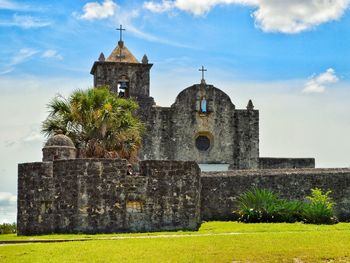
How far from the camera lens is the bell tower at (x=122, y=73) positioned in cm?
5059

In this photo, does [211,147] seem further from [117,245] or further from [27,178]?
[117,245]

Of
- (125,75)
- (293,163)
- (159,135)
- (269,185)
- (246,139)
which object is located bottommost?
(269,185)

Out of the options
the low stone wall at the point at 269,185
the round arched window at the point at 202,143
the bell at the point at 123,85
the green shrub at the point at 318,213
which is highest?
the bell at the point at 123,85

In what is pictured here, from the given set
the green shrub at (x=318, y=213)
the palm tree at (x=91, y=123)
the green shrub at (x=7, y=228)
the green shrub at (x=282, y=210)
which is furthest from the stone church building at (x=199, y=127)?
the green shrub at (x=318, y=213)

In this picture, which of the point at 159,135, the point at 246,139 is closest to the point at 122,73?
the point at 159,135

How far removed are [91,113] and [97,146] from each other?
5.90 ft

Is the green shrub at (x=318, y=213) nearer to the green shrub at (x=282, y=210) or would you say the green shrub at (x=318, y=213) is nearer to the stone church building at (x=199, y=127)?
the green shrub at (x=282, y=210)

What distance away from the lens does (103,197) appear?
28.3m

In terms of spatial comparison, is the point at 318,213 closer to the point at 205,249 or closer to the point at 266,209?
the point at 266,209

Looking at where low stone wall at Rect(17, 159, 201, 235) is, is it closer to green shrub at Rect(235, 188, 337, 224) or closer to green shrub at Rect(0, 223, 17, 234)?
green shrub at Rect(235, 188, 337, 224)

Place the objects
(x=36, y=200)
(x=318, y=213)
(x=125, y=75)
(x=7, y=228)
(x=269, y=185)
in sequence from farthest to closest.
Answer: (x=125, y=75) → (x=7, y=228) → (x=269, y=185) → (x=318, y=213) → (x=36, y=200)

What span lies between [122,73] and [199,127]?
6.33 meters

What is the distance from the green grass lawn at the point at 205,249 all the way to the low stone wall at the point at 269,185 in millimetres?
6719

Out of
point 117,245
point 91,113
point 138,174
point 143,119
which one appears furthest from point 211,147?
point 117,245
